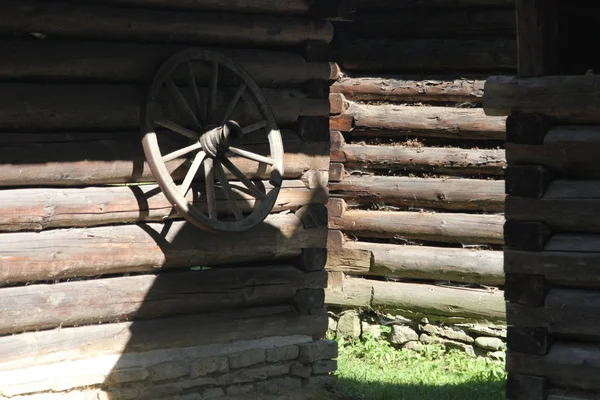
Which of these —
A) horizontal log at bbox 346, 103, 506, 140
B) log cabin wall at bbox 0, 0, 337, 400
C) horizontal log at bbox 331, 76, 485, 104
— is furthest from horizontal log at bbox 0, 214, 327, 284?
horizontal log at bbox 331, 76, 485, 104

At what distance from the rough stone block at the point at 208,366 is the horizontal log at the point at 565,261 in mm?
2477

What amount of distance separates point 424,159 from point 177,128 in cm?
344

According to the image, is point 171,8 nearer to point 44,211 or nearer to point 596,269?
point 44,211

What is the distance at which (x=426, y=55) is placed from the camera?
930 cm

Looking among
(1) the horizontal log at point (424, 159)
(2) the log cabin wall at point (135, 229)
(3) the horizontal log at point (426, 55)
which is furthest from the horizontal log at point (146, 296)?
(3) the horizontal log at point (426, 55)

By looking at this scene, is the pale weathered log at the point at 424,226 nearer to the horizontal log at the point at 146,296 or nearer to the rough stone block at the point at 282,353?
the horizontal log at the point at 146,296

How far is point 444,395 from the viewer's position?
747 cm

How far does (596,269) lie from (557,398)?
0.73 metres

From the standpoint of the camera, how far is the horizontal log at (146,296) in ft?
19.7

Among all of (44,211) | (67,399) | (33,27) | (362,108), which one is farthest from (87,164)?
(362,108)

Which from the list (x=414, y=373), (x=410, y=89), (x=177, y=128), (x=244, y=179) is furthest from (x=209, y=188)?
(x=410, y=89)

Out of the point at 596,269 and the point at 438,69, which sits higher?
the point at 438,69

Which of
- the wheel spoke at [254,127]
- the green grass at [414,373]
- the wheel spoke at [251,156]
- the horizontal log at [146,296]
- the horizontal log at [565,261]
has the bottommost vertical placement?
the green grass at [414,373]

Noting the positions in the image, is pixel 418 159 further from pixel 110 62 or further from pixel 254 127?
pixel 110 62
